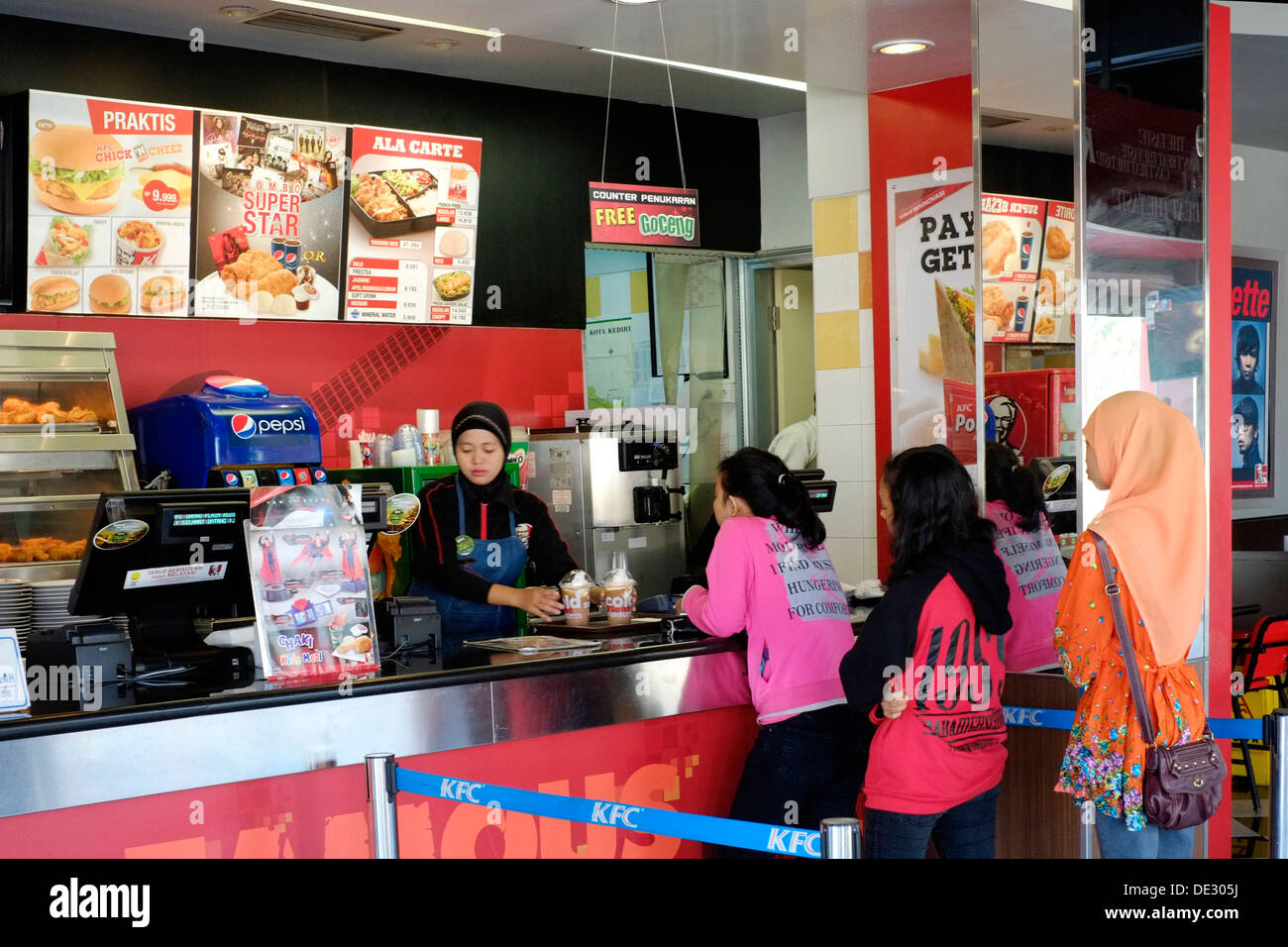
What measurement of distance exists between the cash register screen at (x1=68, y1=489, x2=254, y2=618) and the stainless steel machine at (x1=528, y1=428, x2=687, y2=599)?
398 cm

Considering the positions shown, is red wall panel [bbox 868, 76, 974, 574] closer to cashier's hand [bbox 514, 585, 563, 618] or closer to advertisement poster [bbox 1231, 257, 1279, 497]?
cashier's hand [bbox 514, 585, 563, 618]

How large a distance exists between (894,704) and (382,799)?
46.2 inches

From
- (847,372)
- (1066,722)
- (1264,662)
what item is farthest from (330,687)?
(1264,662)

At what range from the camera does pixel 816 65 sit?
5.47 metres

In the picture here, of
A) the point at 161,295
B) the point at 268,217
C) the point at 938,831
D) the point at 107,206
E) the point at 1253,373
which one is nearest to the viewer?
the point at 938,831

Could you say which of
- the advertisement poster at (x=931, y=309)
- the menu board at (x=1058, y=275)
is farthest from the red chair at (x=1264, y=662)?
the menu board at (x=1058, y=275)

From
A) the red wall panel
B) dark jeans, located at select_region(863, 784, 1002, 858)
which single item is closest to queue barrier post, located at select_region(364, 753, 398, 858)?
dark jeans, located at select_region(863, 784, 1002, 858)

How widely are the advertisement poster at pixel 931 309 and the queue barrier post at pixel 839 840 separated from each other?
10.9 feet

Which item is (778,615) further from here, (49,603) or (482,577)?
(49,603)

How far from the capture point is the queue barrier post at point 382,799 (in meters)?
2.91

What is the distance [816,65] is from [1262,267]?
14.5 ft

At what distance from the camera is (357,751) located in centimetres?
313

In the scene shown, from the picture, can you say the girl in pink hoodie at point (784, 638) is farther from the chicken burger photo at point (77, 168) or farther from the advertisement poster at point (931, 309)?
the chicken burger photo at point (77, 168)

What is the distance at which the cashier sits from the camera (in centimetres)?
452
